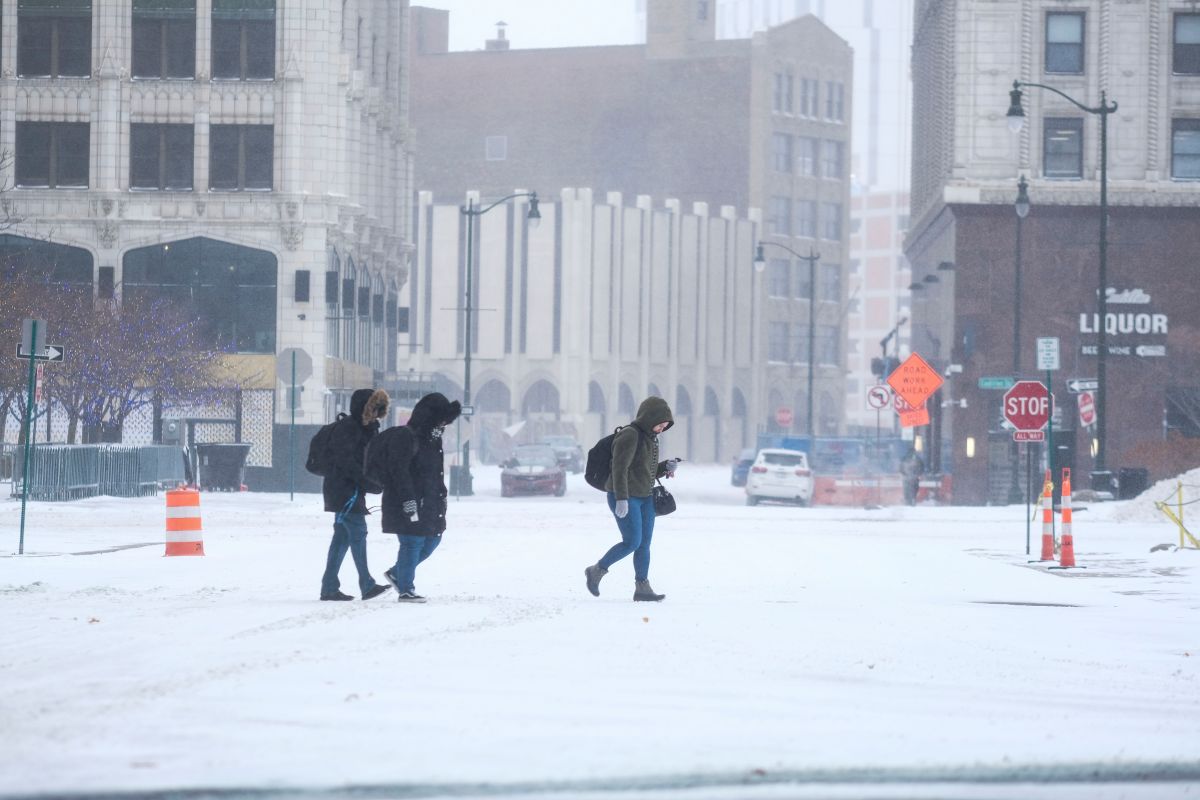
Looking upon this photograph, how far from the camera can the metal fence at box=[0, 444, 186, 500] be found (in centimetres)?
3741

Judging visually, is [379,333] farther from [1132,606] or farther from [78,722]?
[78,722]

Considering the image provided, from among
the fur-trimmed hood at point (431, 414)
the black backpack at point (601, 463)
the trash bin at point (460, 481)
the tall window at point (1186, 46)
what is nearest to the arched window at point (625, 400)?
the tall window at point (1186, 46)

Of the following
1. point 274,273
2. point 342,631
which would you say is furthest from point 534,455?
point 342,631

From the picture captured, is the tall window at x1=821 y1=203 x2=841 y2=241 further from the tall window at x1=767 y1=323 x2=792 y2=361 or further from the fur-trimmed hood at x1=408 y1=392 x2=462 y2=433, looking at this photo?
the fur-trimmed hood at x1=408 y1=392 x2=462 y2=433

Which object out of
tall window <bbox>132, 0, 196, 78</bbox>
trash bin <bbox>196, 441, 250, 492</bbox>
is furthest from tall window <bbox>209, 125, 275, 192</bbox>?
trash bin <bbox>196, 441, 250, 492</bbox>

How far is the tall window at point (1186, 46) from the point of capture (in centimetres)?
5853

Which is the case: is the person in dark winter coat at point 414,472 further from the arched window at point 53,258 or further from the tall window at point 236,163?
the tall window at point 236,163

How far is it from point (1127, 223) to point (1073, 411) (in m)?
5.76

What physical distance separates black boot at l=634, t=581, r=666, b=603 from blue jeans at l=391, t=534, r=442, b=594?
1.77m

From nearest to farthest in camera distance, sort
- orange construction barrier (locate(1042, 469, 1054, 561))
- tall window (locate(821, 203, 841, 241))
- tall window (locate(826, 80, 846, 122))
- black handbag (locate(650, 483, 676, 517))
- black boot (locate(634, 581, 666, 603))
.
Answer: black boot (locate(634, 581, 666, 603)) < black handbag (locate(650, 483, 676, 517)) < orange construction barrier (locate(1042, 469, 1054, 561)) < tall window (locate(821, 203, 841, 241)) < tall window (locate(826, 80, 846, 122))

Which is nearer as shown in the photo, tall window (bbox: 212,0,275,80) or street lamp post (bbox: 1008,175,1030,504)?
street lamp post (bbox: 1008,175,1030,504)

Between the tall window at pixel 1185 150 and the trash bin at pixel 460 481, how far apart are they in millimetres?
22984

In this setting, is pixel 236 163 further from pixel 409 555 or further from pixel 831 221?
pixel 831 221

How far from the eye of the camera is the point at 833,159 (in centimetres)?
12581
